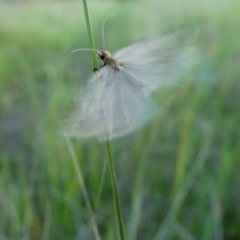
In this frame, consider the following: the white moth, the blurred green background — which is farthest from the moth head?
the blurred green background

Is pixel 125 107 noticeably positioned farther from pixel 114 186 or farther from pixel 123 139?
pixel 123 139

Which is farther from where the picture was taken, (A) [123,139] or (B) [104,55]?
(A) [123,139]

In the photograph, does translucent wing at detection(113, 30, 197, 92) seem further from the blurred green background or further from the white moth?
the blurred green background

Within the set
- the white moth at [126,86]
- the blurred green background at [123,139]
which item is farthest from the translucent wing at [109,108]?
the blurred green background at [123,139]

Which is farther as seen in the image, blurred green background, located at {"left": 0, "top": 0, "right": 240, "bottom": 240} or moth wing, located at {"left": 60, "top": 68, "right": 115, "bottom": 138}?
blurred green background, located at {"left": 0, "top": 0, "right": 240, "bottom": 240}

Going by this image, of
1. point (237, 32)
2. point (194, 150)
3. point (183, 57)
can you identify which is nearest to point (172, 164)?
point (194, 150)

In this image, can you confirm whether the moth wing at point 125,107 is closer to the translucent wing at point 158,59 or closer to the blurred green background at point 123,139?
the translucent wing at point 158,59

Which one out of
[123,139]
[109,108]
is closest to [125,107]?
[109,108]

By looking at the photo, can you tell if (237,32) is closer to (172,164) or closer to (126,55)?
(172,164)

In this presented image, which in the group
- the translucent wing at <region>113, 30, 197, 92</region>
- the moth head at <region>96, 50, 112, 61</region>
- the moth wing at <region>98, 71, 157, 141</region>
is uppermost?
the moth head at <region>96, 50, 112, 61</region>

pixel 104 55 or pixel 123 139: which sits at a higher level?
pixel 104 55
